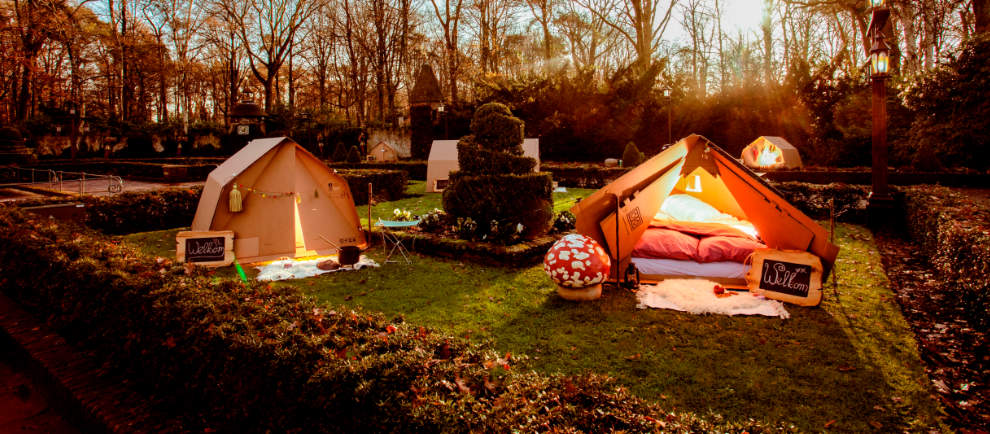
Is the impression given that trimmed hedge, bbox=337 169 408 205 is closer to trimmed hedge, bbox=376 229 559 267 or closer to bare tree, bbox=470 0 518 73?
trimmed hedge, bbox=376 229 559 267

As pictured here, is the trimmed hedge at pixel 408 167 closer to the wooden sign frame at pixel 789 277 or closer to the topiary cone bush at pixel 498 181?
the topiary cone bush at pixel 498 181

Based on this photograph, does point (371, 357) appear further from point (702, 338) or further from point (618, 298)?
point (618, 298)

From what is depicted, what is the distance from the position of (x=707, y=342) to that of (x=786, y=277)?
177 centimetres

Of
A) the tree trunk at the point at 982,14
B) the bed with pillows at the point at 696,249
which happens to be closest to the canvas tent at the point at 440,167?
the bed with pillows at the point at 696,249

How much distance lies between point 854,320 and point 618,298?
2535mm

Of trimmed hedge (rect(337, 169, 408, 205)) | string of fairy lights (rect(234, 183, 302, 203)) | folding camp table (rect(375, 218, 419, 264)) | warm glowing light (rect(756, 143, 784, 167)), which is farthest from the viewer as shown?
warm glowing light (rect(756, 143, 784, 167))

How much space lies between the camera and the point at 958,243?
6.02 m

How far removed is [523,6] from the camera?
34438 mm

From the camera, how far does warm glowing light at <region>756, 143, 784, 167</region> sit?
20.8m

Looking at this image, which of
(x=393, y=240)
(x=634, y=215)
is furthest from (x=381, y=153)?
(x=634, y=215)

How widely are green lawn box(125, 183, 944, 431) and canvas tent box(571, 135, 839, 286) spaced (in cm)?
80

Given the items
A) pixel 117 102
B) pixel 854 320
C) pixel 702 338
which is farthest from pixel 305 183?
pixel 117 102

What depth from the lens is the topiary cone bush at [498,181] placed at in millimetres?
9195

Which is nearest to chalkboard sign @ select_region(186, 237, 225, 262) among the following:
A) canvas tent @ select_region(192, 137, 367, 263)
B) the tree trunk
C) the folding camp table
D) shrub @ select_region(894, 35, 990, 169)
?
canvas tent @ select_region(192, 137, 367, 263)
